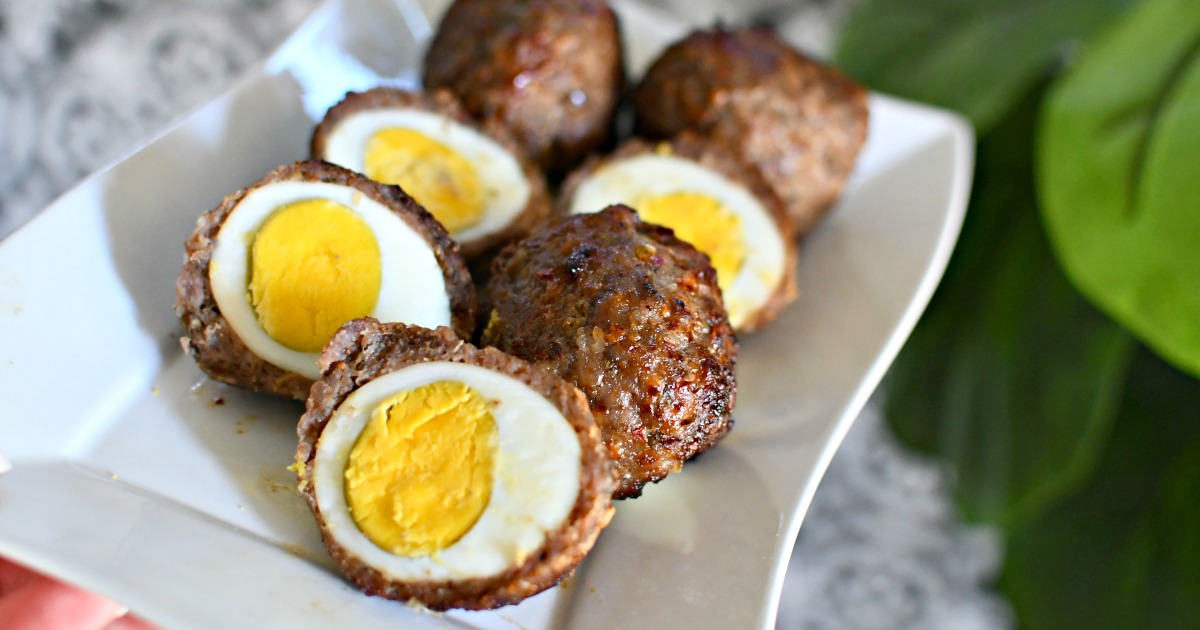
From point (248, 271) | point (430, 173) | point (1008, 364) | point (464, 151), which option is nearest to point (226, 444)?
point (248, 271)

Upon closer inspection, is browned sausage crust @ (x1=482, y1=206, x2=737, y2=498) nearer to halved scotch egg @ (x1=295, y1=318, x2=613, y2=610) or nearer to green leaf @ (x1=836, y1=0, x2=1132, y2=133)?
halved scotch egg @ (x1=295, y1=318, x2=613, y2=610)

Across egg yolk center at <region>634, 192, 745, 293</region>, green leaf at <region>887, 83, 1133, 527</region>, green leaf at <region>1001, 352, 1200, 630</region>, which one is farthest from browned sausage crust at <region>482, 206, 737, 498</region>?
green leaf at <region>1001, 352, 1200, 630</region>

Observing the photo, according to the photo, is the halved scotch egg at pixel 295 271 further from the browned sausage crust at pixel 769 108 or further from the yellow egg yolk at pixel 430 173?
the browned sausage crust at pixel 769 108

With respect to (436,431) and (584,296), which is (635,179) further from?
(436,431)

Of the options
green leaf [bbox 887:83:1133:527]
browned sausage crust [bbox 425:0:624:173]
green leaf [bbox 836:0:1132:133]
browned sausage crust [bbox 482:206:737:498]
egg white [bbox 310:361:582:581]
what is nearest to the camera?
egg white [bbox 310:361:582:581]

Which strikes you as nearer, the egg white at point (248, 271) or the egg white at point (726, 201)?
Answer: the egg white at point (248, 271)

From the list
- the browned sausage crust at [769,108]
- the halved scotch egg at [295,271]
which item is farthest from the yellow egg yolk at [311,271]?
the browned sausage crust at [769,108]

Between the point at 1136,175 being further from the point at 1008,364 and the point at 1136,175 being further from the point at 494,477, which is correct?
the point at 494,477
